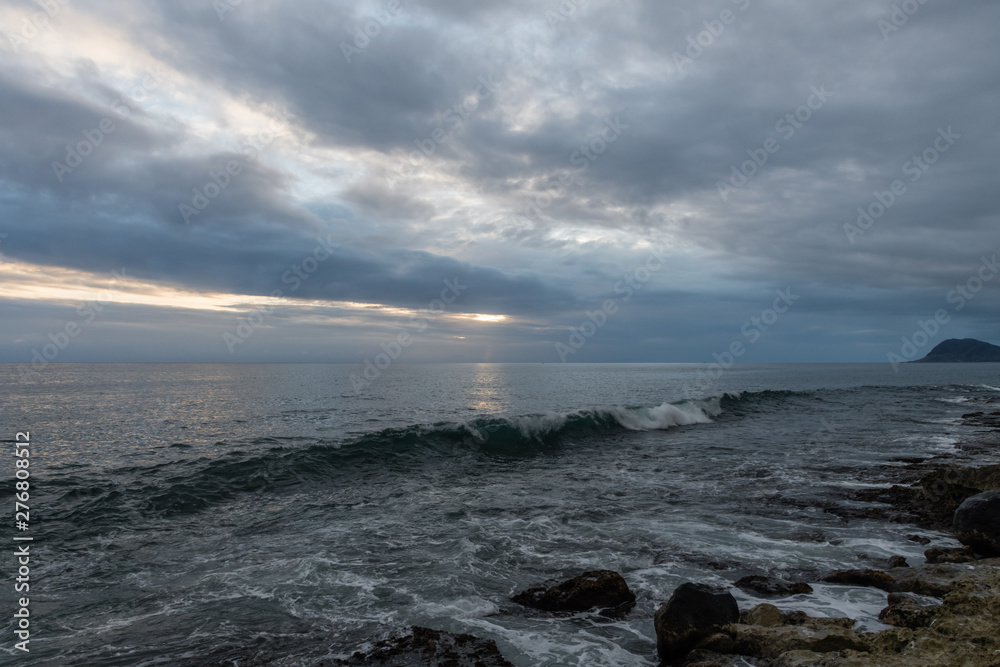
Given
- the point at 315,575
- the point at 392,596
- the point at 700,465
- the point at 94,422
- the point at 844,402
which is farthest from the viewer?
the point at 844,402

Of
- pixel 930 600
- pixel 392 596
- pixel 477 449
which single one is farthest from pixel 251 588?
pixel 477 449

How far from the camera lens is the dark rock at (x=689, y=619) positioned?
6148 millimetres

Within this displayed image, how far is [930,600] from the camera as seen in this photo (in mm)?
7289

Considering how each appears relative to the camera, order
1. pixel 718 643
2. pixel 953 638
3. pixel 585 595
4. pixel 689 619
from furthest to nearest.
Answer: pixel 585 595, pixel 689 619, pixel 718 643, pixel 953 638

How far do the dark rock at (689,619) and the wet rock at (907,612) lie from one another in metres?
2.00

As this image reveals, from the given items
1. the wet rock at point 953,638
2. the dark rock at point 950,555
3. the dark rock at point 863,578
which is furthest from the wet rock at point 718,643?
the dark rock at point 950,555

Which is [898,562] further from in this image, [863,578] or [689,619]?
[689,619]

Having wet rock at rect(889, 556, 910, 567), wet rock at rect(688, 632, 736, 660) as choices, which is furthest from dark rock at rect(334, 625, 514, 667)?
wet rock at rect(889, 556, 910, 567)

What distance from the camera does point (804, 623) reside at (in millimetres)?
6398

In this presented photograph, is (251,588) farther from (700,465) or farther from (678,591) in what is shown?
(700,465)

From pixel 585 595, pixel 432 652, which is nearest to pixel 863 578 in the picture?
pixel 585 595

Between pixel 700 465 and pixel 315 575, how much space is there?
16156 mm

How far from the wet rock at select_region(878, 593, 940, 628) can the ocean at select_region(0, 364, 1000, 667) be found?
266 millimetres

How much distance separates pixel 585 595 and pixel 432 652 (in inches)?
106
